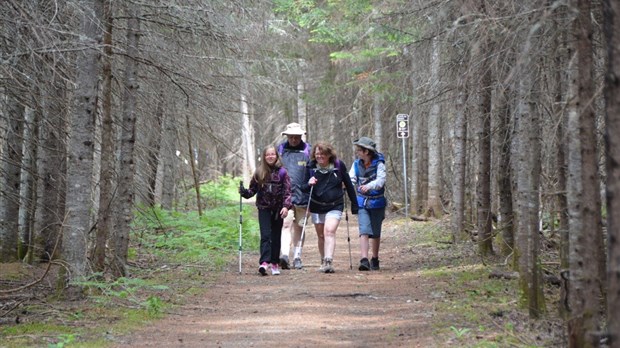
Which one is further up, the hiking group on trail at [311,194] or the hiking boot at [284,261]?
the hiking group on trail at [311,194]

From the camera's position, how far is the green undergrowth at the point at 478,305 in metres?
7.34

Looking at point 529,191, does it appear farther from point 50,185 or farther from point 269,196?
point 50,185

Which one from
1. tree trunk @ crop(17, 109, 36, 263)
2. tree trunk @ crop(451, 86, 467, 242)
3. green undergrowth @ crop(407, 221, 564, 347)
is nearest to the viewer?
green undergrowth @ crop(407, 221, 564, 347)

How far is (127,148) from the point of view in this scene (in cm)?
1170

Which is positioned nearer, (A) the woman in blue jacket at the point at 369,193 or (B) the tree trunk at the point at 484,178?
(B) the tree trunk at the point at 484,178

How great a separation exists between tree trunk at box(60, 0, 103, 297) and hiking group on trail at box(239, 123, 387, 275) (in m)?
3.99

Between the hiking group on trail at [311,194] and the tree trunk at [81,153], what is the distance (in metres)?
3.99

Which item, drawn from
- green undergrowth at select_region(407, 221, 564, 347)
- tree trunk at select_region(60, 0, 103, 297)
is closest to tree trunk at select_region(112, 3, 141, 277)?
tree trunk at select_region(60, 0, 103, 297)

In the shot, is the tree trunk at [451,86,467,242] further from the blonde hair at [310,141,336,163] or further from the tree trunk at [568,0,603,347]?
the tree trunk at [568,0,603,347]

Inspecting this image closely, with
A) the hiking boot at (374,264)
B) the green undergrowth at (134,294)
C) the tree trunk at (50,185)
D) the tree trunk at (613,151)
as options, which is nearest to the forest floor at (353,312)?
the green undergrowth at (134,294)

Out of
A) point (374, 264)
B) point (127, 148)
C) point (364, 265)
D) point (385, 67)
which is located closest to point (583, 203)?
point (127, 148)

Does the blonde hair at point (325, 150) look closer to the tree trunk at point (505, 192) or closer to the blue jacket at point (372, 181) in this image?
the blue jacket at point (372, 181)

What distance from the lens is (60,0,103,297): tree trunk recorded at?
369 inches

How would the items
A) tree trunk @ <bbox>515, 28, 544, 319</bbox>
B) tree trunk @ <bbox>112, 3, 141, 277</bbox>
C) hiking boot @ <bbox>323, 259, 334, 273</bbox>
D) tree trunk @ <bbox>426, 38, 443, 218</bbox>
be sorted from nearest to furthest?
1. tree trunk @ <bbox>515, 28, 544, 319</bbox>
2. tree trunk @ <bbox>112, 3, 141, 277</bbox>
3. hiking boot @ <bbox>323, 259, 334, 273</bbox>
4. tree trunk @ <bbox>426, 38, 443, 218</bbox>
